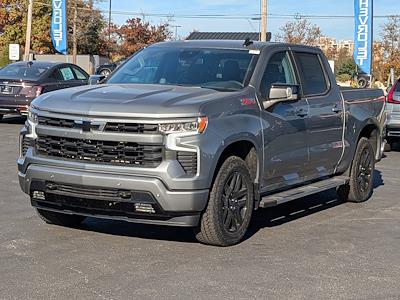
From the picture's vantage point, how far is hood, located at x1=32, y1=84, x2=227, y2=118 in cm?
567

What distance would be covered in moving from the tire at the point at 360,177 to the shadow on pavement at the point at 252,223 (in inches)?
7.5

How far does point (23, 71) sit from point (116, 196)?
506 inches

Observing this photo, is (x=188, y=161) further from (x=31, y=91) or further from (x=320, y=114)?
(x=31, y=91)

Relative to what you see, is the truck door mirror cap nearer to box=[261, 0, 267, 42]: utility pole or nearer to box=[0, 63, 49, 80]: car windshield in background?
box=[0, 63, 49, 80]: car windshield in background

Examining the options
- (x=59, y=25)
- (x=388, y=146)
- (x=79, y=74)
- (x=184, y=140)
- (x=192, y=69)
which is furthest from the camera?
(x=59, y=25)

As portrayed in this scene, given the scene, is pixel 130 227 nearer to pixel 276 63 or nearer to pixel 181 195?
pixel 181 195

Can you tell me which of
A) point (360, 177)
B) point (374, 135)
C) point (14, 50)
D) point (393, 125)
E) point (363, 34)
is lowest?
point (360, 177)

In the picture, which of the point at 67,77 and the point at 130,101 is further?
the point at 67,77

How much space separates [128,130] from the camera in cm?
569

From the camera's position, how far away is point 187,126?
570cm

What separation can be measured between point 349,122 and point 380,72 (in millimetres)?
36520

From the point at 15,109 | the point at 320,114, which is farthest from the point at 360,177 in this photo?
the point at 15,109

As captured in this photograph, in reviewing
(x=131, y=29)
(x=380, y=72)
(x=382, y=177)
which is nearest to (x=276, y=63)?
(x=382, y=177)

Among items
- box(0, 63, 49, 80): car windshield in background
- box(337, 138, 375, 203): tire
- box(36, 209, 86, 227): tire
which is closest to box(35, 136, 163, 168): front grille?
box(36, 209, 86, 227): tire
